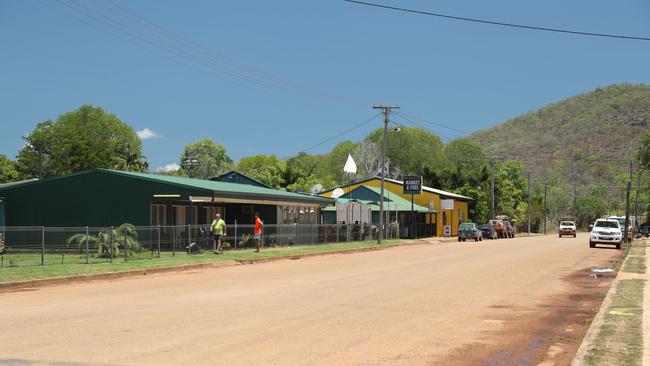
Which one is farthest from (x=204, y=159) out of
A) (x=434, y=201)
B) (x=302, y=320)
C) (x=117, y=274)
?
(x=302, y=320)

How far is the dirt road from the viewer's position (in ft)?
29.5

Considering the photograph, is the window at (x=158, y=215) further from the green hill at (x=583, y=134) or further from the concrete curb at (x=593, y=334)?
the green hill at (x=583, y=134)

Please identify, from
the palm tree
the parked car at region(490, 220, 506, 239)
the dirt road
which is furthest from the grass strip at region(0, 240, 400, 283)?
the parked car at region(490, 220, 506, 239)

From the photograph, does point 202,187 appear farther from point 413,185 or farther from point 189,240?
point 413,185

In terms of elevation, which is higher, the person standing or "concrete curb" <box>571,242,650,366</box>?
the person standing

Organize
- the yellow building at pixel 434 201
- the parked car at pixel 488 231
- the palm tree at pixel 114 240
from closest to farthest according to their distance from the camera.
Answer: the palm tree at pixel 114 240, the parked car at pixel 488 231, the yellow building at pixel 434 201

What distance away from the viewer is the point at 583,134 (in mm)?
139125

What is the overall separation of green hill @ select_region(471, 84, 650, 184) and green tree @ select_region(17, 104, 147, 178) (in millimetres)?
79325

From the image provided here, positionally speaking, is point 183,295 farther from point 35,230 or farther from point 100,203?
point 100,203

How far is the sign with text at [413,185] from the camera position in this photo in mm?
62094

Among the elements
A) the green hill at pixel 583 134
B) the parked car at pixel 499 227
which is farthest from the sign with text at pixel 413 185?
the green hill at pixel 583 134

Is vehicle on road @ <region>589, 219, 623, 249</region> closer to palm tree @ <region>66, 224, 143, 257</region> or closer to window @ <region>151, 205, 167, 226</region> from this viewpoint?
window @ <region>151, 205, 167, 226</region>

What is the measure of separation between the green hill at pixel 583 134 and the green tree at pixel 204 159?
5688cm

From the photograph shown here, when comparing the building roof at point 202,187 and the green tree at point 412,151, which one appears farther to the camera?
the green tree at point 412,151
